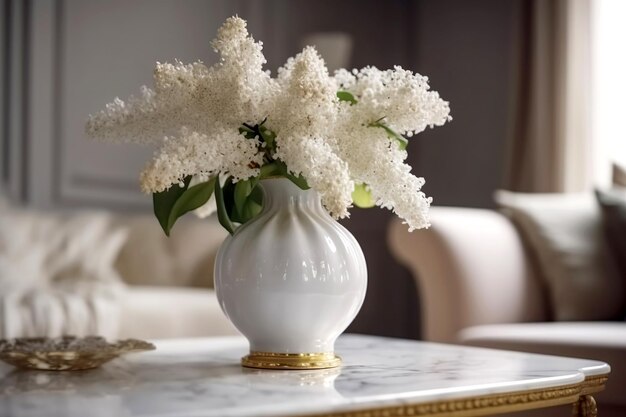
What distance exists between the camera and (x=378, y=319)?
439cm

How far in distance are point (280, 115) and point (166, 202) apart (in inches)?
8.5

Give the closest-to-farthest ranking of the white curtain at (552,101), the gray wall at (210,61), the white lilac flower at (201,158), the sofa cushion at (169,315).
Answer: the white lilac flower at (201,158)
the sofa cushion at (169,315)
the gray wall at (210,61)
the white curtain at (552,101)

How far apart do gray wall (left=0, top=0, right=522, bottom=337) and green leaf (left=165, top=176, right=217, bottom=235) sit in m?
2.32

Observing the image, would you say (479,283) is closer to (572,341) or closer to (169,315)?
(572,341)

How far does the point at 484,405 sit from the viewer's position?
3.79 ft

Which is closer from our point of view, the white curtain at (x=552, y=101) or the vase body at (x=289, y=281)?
the vase body at (x=289, y=281)

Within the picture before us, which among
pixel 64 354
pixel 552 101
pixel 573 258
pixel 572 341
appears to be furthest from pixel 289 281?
pixel 552 101

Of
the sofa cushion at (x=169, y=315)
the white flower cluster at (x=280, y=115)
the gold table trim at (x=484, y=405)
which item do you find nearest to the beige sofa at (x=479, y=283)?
the sofa cushion at (x=169, y=315)

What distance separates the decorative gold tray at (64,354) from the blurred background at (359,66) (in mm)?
2155

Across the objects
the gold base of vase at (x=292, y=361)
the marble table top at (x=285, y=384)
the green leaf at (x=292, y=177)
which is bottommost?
the marble table top at (x=285, y=384)

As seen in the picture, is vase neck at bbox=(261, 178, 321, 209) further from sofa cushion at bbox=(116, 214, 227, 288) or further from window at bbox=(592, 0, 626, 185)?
window at bbox=(592, 0, 626, 185)

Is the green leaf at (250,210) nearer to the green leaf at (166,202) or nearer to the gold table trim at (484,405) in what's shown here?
the green leaf at (166,202)

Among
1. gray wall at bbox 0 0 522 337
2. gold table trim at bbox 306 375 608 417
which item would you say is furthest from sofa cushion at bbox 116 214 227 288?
gold table trim at bbox 306 375 608 417

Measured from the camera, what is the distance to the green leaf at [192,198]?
1.34 meters
